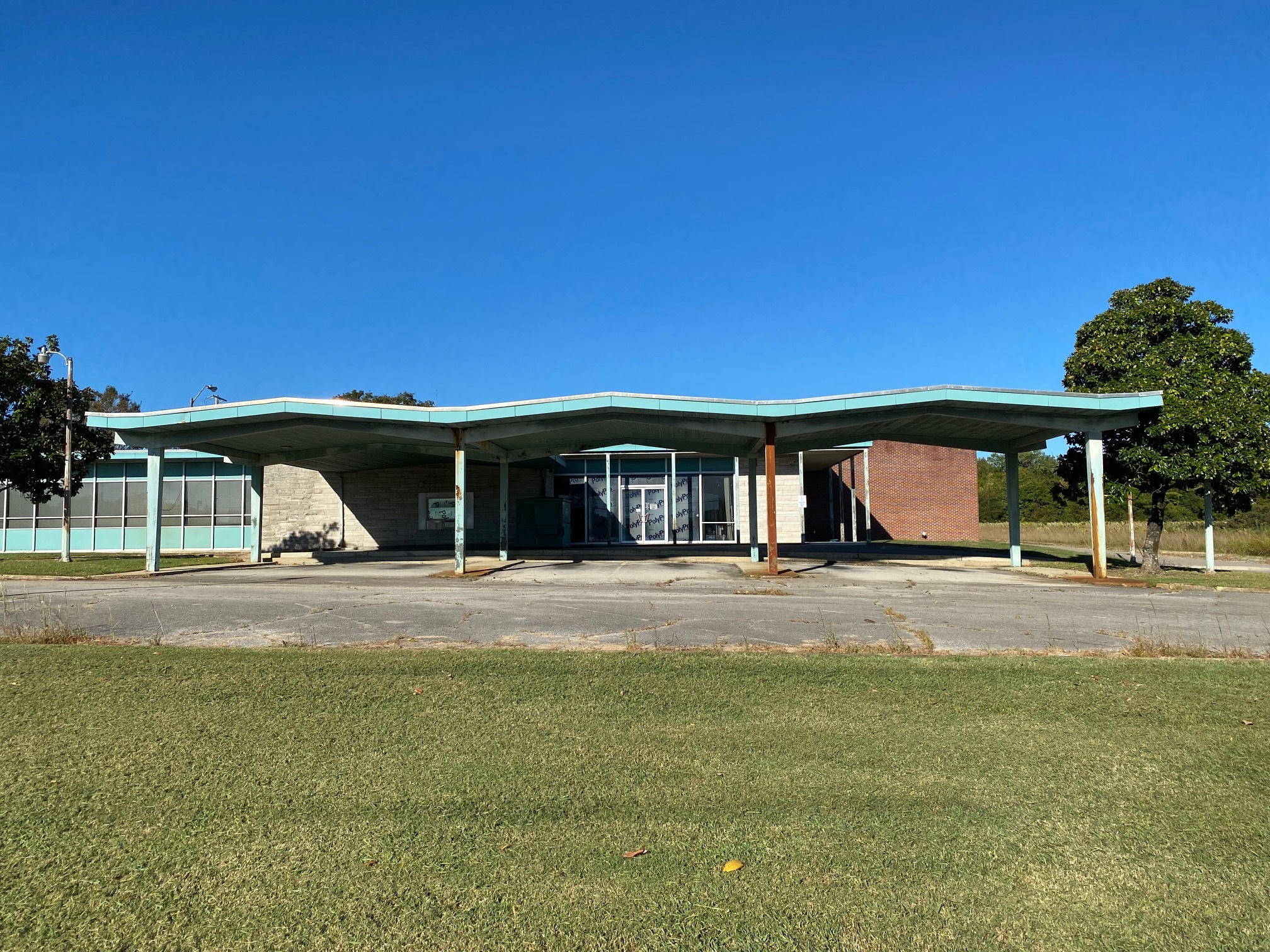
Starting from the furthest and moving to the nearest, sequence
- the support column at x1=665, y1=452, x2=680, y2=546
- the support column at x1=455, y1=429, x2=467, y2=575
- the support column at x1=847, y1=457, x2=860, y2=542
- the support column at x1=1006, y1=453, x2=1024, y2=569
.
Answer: the support column at x1=847, y1=457, x2=860, y2=542
the support column at x1=665, y1=452, x2=680, y2=546
the support column at x1=1006, y1=453, x2=1024, y2=569
the support column at x1=455, y1=429, x2=467, y2=575

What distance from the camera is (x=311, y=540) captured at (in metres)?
32.0

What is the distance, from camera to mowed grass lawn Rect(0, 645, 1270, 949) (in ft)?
9.42

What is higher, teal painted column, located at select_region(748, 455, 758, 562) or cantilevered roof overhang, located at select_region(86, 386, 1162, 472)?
cantilevered roof overhang, located at select_region(86, 386, 1162, 472)

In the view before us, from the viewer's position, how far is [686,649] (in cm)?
773

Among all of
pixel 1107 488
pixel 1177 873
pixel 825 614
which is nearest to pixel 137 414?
pixel 825 614

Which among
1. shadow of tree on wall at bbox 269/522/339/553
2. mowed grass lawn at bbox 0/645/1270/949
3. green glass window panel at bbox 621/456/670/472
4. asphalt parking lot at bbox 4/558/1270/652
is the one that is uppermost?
green glass window panel at bbox 621/456/670/472

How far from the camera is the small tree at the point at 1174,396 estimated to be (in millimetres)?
17281

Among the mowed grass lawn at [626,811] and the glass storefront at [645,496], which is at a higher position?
the glass storefront at [645,496]

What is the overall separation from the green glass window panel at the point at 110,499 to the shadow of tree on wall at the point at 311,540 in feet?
18.4

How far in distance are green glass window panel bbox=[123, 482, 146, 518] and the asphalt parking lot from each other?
14.5 m

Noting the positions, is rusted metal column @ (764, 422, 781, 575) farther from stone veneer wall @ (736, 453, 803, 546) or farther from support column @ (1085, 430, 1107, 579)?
stone veneer wall @ (736, 453, 803, 546)

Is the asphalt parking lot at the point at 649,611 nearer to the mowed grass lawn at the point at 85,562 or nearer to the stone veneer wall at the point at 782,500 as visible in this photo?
the mowed grass lawn at the point at 85,562

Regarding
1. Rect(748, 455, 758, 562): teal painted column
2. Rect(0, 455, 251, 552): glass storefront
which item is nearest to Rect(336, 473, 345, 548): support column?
Rect(0, 455, 251, 552): glass storefront

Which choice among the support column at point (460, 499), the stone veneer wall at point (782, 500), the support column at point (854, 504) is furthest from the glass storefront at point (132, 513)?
the support column at point (854, 504)
